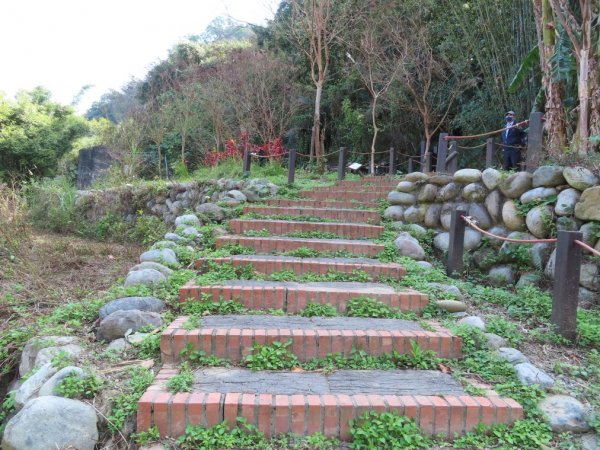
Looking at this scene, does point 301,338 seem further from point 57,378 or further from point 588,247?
point 588,247

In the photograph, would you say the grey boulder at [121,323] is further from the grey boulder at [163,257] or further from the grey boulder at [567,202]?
the grey boulder at [567,202]

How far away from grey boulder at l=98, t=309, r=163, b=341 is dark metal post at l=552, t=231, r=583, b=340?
3.11 m

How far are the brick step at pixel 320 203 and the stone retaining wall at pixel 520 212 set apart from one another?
114 centimetres

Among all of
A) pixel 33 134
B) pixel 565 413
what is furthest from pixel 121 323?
pixel 33 134

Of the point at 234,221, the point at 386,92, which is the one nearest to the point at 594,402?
the point at 234,221

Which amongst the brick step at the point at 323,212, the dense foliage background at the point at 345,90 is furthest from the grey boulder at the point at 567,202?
the dense foliage background at the point at 345,90

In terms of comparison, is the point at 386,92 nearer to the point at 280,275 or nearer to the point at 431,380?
the point at 280,275

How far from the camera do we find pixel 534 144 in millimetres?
5668

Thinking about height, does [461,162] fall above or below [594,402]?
above

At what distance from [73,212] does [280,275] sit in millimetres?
9183

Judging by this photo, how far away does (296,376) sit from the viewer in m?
2.89

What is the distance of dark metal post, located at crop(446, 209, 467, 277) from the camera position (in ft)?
15.9

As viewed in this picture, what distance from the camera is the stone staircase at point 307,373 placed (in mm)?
2441

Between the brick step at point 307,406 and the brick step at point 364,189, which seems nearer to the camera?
the brick step at point 307,406
